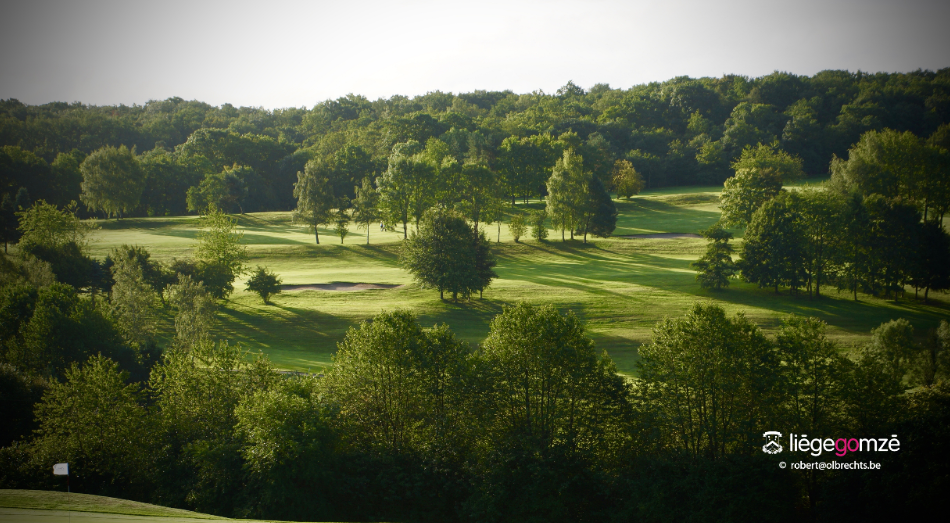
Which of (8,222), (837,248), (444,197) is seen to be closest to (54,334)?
(8,222)

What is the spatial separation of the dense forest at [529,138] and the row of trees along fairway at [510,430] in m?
63.9

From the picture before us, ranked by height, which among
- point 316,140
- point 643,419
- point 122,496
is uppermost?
point 316,140

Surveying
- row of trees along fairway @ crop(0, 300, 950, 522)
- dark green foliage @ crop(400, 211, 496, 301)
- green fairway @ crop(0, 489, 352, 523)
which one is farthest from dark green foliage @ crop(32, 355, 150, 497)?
dark green foliage @ crop(400, 211, 496, 301)

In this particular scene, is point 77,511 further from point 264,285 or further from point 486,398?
point 264,285

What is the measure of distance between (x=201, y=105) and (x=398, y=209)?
13426cm

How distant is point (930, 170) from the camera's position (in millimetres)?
66688

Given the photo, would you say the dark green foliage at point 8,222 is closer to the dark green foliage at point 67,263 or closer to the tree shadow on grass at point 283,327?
the dark green foliage at point 67,263

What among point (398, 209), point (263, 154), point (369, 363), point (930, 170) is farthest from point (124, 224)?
point (930, 170)

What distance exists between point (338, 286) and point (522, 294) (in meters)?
18.6

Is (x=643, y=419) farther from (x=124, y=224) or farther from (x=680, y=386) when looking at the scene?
(x=124, y=224)

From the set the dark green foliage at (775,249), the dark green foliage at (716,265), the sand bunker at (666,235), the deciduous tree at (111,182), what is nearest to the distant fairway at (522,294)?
the dark green foliage at (716,265)

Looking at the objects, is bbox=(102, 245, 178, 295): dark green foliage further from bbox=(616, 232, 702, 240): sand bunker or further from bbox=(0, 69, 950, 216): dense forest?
bbox=(616, 232, 702, 240): sand bunker

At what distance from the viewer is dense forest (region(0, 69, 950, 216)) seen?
95.0 m

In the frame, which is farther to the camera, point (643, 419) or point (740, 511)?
point (643, 419)
